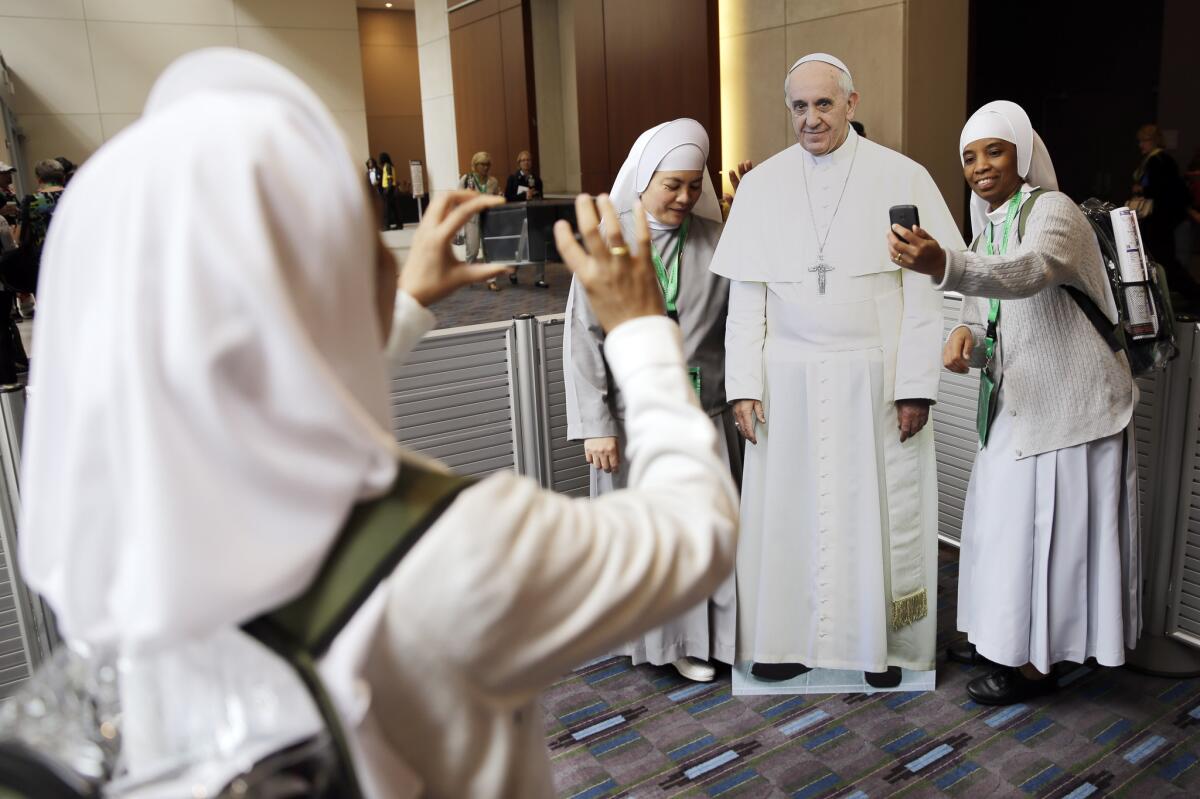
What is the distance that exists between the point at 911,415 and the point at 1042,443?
378mm

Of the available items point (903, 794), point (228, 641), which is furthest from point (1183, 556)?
point (228, 641)

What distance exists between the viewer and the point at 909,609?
3.19m

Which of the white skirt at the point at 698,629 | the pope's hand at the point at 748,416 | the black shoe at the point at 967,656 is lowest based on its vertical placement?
the black shoe at the point at 967,656

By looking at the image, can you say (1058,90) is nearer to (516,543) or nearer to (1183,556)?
(1183,556)

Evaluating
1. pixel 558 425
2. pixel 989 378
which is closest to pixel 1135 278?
pixel 989 378

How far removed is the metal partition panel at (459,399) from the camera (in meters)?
3.51

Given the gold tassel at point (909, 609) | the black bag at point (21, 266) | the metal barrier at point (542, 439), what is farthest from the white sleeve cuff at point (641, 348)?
the black bag at point (21, 266)

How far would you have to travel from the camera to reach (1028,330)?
9.47ft

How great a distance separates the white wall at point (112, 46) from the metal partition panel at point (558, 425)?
14048 mm

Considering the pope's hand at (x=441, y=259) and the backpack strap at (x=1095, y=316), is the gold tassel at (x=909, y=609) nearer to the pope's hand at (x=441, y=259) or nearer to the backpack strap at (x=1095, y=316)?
the backpack strap at (x=1095, y=316)

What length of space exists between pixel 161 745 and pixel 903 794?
7.87ft

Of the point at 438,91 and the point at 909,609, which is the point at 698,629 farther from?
the point at 438,91

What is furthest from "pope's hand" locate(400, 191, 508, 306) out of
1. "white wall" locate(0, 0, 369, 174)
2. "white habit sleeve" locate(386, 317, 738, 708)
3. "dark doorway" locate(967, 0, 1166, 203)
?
"white wall" locate(0, 0, 369, 174)

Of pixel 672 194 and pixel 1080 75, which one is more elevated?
pixel 1080 75
